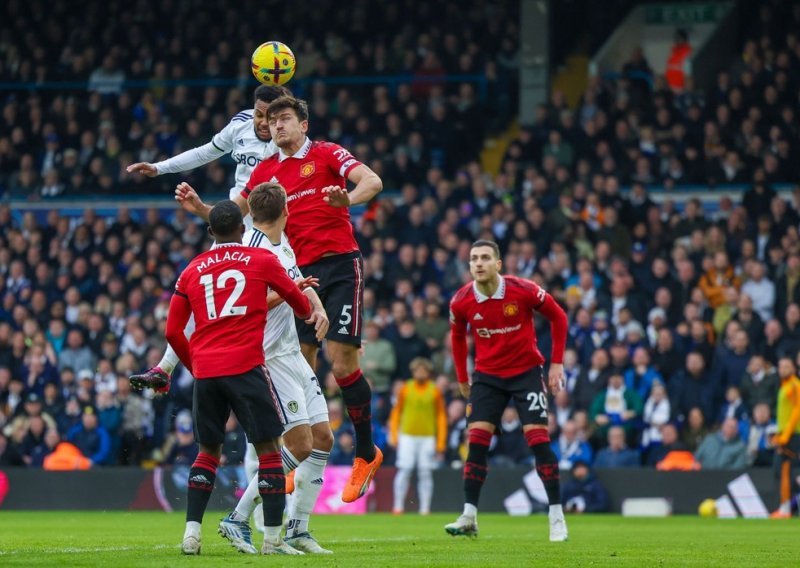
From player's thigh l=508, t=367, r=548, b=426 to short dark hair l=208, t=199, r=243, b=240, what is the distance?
3.95 m

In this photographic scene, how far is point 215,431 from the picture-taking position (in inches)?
375

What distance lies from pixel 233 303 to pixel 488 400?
3936 millimetres

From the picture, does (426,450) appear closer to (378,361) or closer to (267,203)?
(378,361)

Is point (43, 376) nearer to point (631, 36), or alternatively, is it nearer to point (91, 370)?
point (91, 370)

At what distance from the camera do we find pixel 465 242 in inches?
905

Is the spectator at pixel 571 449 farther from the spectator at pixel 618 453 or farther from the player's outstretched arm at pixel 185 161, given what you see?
the player's outstretched arm at pixel 185 161

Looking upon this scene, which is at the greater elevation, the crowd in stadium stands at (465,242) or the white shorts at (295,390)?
the crowd in stadium stands at (465,242)

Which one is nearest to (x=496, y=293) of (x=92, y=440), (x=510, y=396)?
(x=510, y=396)

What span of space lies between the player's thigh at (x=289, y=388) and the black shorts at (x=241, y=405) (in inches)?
20.0

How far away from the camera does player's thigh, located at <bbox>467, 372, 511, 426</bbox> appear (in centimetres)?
1272

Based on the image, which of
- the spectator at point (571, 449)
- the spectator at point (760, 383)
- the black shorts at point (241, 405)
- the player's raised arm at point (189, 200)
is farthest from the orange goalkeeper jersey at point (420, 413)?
the black shorts at point (241, 405)

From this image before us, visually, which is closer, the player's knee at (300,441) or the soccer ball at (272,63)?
the player's knee at (300,441)

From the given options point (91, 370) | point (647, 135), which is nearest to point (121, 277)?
point (91, 370)

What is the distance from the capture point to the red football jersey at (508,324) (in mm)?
12742
